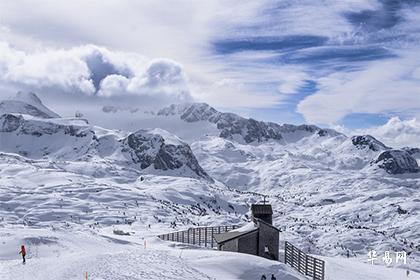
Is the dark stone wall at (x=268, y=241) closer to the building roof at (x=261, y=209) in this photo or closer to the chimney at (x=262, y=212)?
the chimney at (x=262, y=212)

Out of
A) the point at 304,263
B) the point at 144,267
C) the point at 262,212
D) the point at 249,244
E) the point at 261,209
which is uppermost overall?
the point at 261,209

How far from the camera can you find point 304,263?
43.5 m

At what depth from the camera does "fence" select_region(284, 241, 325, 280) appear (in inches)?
1564

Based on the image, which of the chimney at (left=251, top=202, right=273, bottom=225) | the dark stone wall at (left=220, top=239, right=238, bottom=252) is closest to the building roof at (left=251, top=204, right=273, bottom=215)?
the chimney at (left=251, top=202, right=273, bottom=225)

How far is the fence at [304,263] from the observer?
130 ft

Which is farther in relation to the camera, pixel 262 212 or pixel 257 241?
pixel 262 212

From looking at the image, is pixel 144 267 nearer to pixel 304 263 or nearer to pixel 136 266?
pixel 136 266

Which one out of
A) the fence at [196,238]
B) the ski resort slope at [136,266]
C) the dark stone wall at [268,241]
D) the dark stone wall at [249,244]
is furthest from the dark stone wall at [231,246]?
the fence at [196,238]

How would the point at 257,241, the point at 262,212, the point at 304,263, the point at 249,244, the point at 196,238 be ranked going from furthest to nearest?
the point at 196,238 < the point at 262,212 < the point at 257,241 < the point at 249,244 < the point at 304,263

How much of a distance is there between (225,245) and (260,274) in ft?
43.4

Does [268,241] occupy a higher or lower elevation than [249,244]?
higher

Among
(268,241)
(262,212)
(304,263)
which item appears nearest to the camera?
(304,263)

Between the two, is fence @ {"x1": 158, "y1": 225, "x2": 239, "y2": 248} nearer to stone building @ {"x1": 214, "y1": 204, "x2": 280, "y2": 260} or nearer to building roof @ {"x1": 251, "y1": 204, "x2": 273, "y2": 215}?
building roof @ {"x1": 251, "y1": 204, "x2": 273, "y2": 215}

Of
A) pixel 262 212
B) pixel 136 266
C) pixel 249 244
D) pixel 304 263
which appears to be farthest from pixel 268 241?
pixel 136 266
